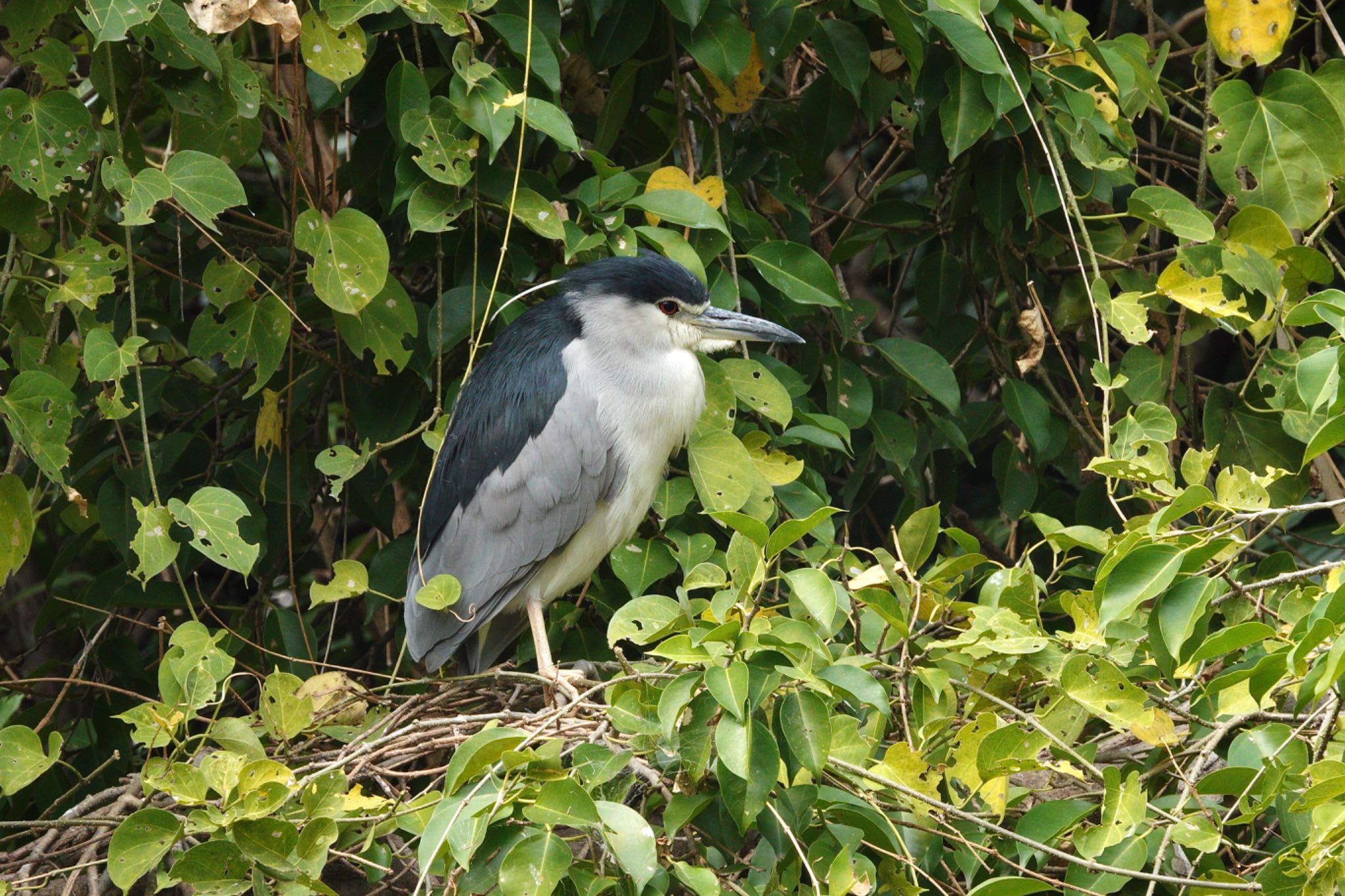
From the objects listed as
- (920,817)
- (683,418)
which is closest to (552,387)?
(683,418)

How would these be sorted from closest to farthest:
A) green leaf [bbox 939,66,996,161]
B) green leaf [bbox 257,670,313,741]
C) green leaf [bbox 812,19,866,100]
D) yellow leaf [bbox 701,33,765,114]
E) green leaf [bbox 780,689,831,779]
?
green leaf [bbox 780,689,831,779] < green leaf [bbox 257,670,313,741] < green leaf [bbox 939,66,996,161] < green leaf [bbox 812,19,866,100] < yellow leaf [bbox 701,33,765,114]

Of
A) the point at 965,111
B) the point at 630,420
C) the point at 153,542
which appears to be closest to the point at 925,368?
the point at 965,111

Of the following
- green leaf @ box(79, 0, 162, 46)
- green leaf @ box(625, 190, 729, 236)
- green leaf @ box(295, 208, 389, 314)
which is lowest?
green leaf @ box(295, 208, 389, 314)

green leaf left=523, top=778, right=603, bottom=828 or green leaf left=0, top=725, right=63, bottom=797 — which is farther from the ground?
green leaf left=523, top=778, right=603, bottom=828

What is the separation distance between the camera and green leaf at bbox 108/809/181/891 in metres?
1.83

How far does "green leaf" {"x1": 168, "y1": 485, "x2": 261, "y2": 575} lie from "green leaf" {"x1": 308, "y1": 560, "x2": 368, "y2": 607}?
31 cm

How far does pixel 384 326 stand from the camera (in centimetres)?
255

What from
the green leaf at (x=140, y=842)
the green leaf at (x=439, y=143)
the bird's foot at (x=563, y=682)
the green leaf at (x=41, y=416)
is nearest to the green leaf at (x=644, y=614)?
the bird's foot at (x=563, y=682)

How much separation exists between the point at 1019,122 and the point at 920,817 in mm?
1446

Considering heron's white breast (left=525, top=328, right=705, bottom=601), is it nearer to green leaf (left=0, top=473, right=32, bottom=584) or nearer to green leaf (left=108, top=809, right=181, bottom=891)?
green leaf (left=0, top=473, right=32, bottom=584)

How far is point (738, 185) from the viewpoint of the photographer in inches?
116

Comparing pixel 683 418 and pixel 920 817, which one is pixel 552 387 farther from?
pixel 920 817

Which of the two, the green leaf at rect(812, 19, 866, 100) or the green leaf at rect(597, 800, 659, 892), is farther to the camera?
the green leaf at rect(812, 19, 866, 100)

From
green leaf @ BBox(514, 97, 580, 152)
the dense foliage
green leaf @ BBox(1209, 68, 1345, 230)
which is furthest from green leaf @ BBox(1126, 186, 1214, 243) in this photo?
green leaf @ BBox(514, 97, 580, 152)
